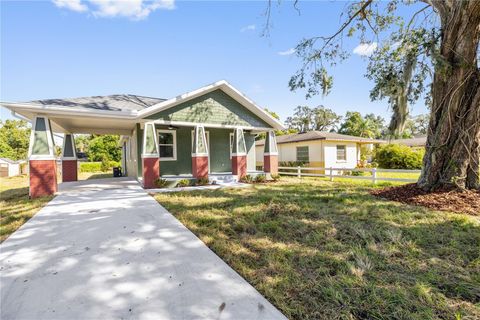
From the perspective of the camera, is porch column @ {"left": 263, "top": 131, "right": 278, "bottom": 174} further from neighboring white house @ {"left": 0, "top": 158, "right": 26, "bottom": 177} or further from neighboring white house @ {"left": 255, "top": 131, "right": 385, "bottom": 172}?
neighboring white house @ {"left": 0, "top": 158, "right": 26, "bottom": 177}

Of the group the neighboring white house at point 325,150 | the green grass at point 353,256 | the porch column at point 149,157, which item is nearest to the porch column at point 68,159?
the porch column at point 149,157

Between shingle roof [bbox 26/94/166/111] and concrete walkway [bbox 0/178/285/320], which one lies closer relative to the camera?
concrete walkway [bbox 0/178/285/320]

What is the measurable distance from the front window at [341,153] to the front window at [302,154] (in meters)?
2.47

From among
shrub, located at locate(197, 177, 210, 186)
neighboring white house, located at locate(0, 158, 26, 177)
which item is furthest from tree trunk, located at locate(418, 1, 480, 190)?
neighboring white house, located at locate(0, 158, 26, 177)

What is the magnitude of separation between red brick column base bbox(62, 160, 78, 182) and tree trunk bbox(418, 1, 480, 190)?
53.2 ft

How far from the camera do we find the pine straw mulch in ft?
17.6

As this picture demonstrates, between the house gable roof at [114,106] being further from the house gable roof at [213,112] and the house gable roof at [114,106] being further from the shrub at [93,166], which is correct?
the shrub at [93,166]

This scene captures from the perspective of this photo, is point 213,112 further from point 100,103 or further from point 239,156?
point 100,103

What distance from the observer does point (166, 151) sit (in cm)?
1204

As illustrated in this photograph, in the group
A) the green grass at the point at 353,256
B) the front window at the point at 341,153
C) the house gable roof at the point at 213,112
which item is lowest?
the green grass at the point at 353,256

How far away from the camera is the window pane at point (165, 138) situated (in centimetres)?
1193

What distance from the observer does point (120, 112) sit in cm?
920

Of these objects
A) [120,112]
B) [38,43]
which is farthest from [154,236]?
[38,43]

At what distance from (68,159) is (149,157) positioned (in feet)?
20.8
